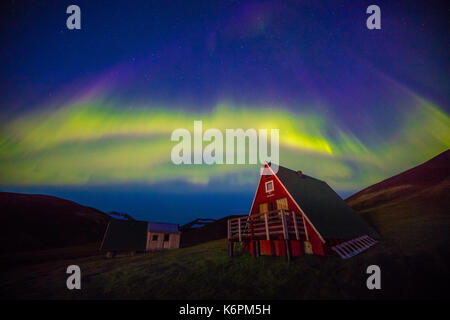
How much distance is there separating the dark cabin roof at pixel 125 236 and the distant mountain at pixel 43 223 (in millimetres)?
21303

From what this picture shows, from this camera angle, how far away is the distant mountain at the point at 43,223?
121ft

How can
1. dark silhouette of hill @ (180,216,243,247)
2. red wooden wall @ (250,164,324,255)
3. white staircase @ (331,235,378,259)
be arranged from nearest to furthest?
white staircase @ (331,235,378,259)
red wooden wall @ (250,164,324,255)
dark silhouette of hill @ (180,216,243,247)

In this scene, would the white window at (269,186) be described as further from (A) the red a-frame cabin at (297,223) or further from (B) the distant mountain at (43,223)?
(B) the distant mountain at (43,223)

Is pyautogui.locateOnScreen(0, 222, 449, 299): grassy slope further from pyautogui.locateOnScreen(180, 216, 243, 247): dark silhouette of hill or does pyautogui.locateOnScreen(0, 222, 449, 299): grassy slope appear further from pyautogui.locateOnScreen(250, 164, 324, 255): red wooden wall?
pyautogui.locateOnScreen(180, 216, 243, 247): dark silhouette of hill

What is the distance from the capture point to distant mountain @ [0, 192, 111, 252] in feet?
121

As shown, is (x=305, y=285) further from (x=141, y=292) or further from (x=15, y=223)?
(x=15, y=223)

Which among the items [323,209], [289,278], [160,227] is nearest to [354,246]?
[323,209]

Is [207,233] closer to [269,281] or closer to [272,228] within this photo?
[272,228]

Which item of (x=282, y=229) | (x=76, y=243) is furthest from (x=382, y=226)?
(x=76, y=243)

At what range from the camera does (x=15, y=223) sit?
3966cm

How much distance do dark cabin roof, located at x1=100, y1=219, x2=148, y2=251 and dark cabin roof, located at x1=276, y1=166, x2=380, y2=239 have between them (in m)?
25.4

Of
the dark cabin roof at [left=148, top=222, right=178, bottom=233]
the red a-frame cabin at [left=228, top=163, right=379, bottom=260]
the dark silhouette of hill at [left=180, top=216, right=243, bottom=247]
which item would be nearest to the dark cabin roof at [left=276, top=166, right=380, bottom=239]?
the red a-frame cabin at [left=228, top=163, right=379, bottom=260]

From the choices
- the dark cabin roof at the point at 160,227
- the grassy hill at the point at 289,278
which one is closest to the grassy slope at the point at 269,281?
the grassy hill at the point at 289,278

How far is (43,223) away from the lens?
4325cm
